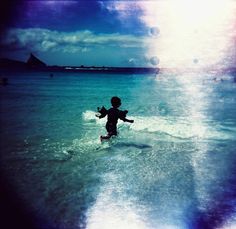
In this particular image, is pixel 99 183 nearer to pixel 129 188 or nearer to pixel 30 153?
pixel 129 188

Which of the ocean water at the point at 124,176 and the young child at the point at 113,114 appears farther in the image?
the young child at the point at 113,114

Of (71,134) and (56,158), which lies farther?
(71,134)

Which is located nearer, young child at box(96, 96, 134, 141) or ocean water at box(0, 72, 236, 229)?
ocean water at box(0, 72, 236, 229)

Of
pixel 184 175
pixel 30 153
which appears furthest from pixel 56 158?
pixel 184 175

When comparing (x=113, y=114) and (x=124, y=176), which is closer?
(x=124, y=176)

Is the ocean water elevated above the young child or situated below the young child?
below

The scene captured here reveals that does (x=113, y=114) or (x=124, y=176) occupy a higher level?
(x=113, y=114)

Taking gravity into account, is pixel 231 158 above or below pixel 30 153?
above

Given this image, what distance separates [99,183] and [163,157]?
2111mm

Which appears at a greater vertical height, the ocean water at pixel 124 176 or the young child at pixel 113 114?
the young child at pixel 113 114

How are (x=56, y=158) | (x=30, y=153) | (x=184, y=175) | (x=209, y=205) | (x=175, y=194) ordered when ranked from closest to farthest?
(x=209, y=205) < (x=175, y=194) < (x=184, y=175) < (x=56, y=158) < (x=30, y=153)

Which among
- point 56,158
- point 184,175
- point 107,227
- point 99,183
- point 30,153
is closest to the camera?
point 107,227

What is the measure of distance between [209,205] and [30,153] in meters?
4.48

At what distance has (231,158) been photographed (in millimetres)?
7383
